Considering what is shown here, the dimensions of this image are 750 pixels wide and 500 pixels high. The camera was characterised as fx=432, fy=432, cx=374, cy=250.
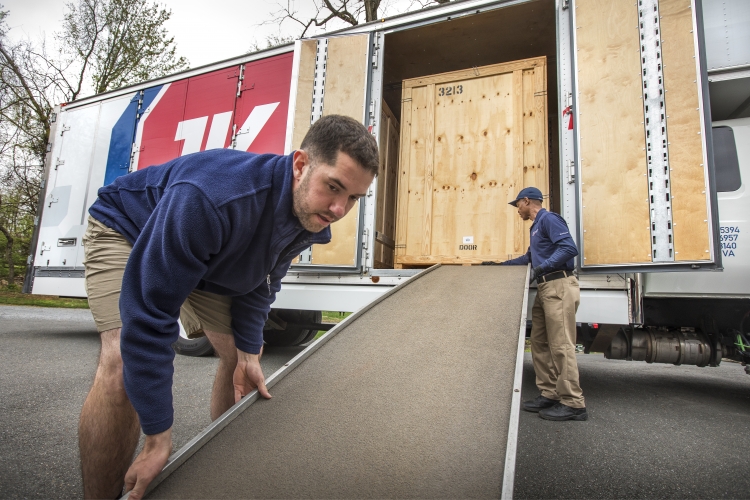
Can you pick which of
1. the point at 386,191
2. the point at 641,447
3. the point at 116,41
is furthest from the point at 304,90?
the point at 116,41

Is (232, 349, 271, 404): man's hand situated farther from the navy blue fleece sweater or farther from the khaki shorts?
the khaki shorts

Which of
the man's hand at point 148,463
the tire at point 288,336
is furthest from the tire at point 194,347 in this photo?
the man's hand at point 148,463

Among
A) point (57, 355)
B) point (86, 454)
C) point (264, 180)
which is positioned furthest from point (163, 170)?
point (57, 355)

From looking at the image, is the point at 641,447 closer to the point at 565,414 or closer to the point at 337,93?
the point at 565,414

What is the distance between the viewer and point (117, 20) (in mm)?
15195

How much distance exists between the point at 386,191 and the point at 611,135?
8.21 ft

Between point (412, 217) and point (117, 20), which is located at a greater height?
point (117, 20)

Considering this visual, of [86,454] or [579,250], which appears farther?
[579,250]

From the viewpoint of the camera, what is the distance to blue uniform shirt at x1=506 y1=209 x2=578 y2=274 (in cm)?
312

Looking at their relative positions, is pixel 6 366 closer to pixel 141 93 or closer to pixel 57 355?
pixel 57 355

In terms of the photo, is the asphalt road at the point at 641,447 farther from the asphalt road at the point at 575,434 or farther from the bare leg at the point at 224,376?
the bare leg at the point at 224,376

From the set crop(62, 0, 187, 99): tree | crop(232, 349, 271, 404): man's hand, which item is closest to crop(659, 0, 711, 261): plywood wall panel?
crop(232, 349, 271, 404): man's hand

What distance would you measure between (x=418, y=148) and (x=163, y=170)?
3171mm

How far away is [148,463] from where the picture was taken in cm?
118
